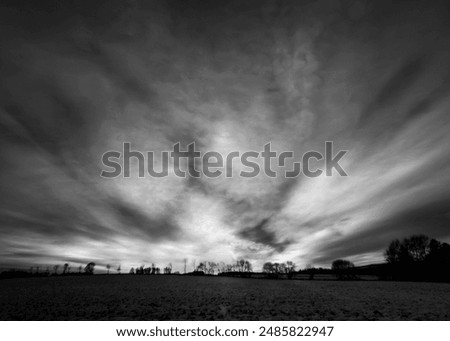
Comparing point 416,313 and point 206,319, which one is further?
point 416,313

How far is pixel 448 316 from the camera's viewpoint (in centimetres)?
2392

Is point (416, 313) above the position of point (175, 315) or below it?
below

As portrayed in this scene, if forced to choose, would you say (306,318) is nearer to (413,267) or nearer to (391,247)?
(413,267)
